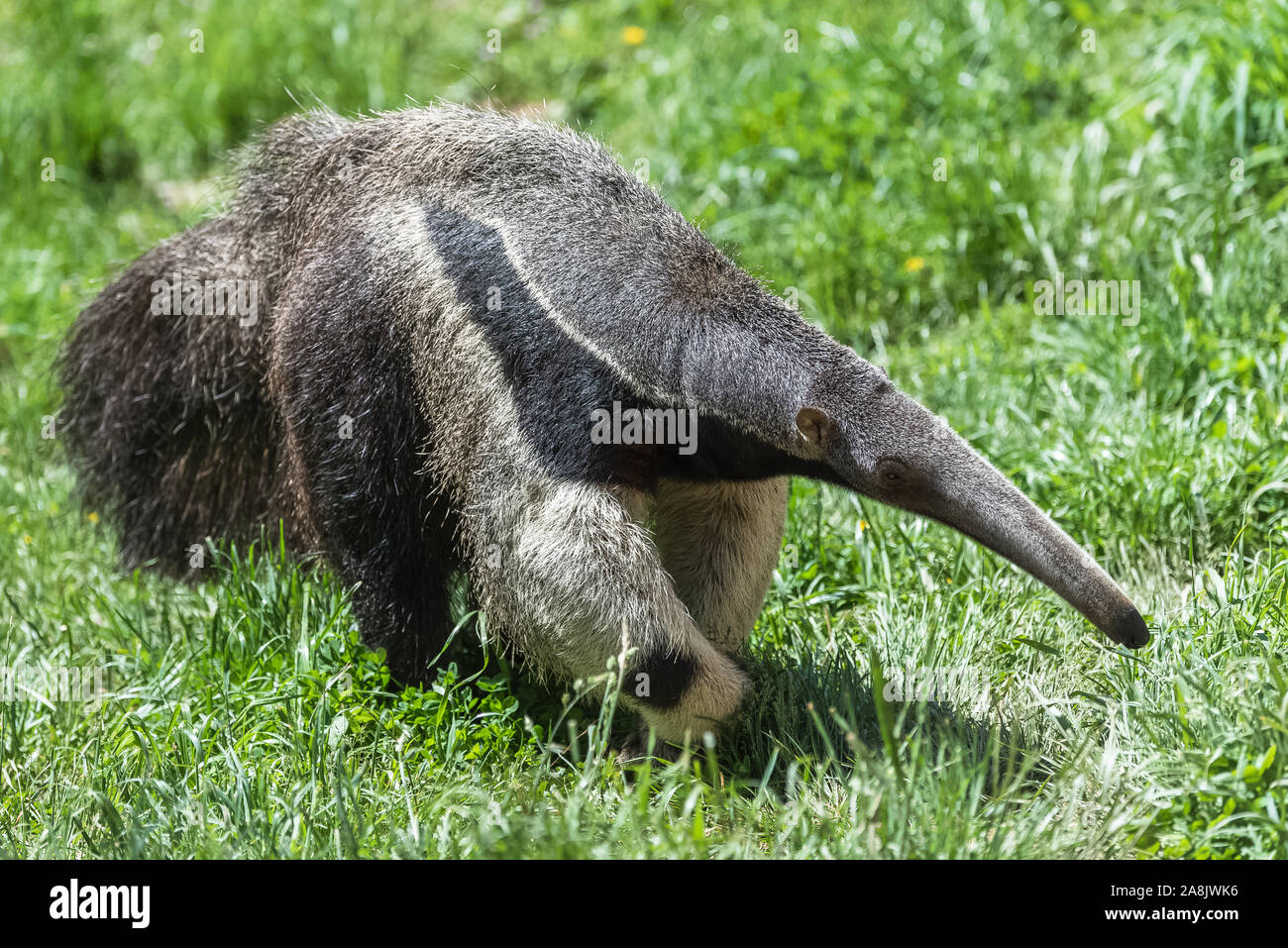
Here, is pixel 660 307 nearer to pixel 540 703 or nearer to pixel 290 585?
pixel 540 703

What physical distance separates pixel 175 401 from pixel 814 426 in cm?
274

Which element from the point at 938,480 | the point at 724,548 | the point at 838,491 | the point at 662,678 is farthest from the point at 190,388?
the point at 938,480

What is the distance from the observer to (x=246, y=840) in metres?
3.61

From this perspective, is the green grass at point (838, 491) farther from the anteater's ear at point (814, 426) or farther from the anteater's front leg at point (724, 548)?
the anteater's ear at point (814, 426)

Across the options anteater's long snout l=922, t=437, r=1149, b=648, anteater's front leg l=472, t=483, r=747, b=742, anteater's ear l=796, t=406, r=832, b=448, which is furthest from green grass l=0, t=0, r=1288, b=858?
anteater's ear l=796, t=406, r=832, b=448

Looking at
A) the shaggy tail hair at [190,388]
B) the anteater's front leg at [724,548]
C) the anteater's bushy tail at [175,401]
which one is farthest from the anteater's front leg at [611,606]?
the anteater's bushy tail at [175,401]

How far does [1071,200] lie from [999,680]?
3.51 meters

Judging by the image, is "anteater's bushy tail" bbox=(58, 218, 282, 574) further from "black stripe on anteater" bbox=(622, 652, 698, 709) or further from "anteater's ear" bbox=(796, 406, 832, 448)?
"anteater's ear" bbox=(796, 406, 832, 448)

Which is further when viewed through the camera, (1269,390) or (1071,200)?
(1071,200)

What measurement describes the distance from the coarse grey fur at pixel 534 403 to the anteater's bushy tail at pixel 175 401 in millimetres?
22

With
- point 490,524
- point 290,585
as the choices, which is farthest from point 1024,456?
point 290,585

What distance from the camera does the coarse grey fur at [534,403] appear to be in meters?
3.86

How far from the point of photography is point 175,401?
533cm

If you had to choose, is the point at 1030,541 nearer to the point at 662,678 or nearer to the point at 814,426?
the point at 814,426
